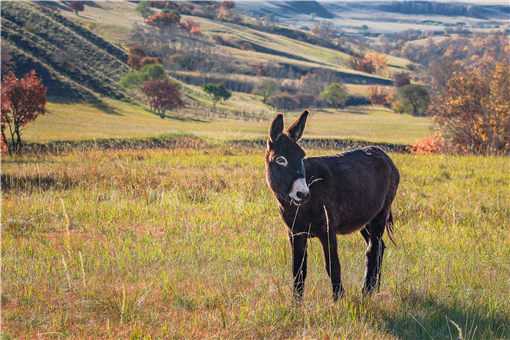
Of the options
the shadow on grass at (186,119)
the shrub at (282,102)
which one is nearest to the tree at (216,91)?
the shrub at (282,102)

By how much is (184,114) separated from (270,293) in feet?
285

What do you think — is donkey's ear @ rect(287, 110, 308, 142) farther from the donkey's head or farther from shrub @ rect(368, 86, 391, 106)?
shrub @ rect(368, 86, 391, 106)

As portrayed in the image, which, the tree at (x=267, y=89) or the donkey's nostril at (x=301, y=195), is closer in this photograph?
the donkey's nostril at (x=301, y=195)

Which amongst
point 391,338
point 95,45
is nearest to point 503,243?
point 391,338

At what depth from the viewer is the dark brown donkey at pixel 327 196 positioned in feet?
Answer: 19.1

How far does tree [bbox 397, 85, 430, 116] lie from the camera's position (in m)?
123

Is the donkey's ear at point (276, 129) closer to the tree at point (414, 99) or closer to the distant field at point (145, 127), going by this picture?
the distant field at point (145, 127)

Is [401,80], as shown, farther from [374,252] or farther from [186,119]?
[374,252]

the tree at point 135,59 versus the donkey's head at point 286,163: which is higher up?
the tree at point 135,59

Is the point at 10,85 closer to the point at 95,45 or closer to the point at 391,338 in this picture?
the point at 391,338

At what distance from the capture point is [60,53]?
A: 309 feet

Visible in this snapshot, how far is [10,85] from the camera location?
32.2 metres

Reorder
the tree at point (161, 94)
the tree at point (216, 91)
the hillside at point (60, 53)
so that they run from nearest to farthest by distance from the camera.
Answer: the hillside at point (60, 53) < the tree at point (161, 94) < the tree at point (216, 91)

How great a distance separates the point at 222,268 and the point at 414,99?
12473cm
